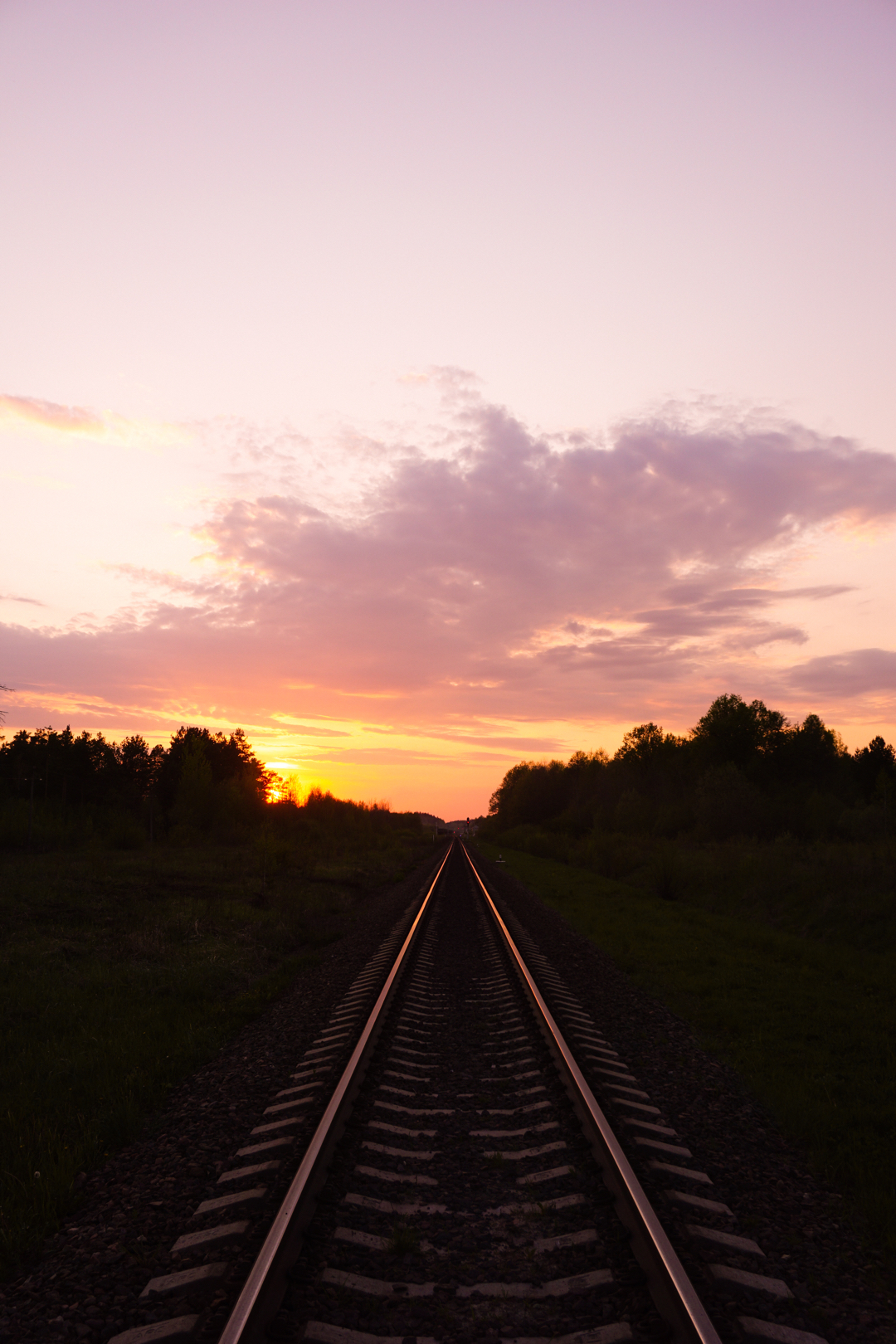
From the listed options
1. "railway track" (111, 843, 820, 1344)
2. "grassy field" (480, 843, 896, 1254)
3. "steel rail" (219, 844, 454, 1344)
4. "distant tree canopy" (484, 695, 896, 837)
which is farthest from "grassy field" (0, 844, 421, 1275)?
"distant tree canopy" (484, 695, 896, 837)

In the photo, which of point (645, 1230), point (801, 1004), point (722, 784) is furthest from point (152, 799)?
point (645, 1230)

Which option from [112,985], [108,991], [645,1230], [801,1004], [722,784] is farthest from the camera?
[722,784]

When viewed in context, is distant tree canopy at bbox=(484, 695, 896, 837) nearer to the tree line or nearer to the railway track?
the tree line

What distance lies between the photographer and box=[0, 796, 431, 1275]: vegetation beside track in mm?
5770

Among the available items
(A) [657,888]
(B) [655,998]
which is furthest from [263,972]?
(A) [657,888]

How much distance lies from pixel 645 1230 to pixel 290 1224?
1.93 metres

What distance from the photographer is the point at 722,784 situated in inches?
2127

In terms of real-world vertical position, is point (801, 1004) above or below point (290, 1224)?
below

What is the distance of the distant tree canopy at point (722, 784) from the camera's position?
5291 centimetres

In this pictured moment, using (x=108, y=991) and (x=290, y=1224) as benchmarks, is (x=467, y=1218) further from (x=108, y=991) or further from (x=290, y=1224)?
(x=108, y=991)

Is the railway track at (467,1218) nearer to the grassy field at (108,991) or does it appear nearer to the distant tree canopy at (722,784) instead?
the grassy field at (108,991)

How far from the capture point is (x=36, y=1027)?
920 centimetres

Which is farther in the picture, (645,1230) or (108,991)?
(108,991)

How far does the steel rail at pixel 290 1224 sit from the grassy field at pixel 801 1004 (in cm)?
350
